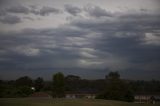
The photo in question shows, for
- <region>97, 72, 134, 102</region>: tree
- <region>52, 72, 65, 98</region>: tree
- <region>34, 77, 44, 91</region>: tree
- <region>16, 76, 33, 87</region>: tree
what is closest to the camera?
<region>97, 72, 134, 102</region>: tree

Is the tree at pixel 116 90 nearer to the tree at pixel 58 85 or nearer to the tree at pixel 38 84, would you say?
the tree at pixel 58 85

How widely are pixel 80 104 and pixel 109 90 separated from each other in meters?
13.1

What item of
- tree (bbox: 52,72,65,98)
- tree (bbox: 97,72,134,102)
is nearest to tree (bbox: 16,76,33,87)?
tree (bbox: 52,72,65,98)

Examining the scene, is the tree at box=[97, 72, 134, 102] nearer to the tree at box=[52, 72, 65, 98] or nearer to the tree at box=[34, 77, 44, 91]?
the tree at box=[52, 72, 65, 98]

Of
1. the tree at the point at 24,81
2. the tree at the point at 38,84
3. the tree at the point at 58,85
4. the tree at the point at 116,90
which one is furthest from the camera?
the tree at the point at 38,84

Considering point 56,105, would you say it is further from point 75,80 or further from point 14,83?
point 75,80

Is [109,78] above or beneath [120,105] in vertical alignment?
above

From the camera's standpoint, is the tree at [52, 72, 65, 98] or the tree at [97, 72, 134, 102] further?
the tree at [52, 72, 65, 98]

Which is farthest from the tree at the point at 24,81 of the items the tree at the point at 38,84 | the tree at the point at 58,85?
the tree at the point at 58,85

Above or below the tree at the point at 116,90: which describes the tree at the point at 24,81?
above

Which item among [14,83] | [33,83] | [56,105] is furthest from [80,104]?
[33,83]

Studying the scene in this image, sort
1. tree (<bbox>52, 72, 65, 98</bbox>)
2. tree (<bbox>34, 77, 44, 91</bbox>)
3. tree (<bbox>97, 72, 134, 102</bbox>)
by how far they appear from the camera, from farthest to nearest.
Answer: tree (<bbox>34, 77, 44, 91</bbox>) < tree (<bbox>52, 72, 65, 98</bbox>) < tree (<bbox>97, 72, 134, 102</bbox>)

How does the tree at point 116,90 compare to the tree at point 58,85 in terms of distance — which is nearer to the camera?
the tree at point 116,90

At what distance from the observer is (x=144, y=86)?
35781 mm
